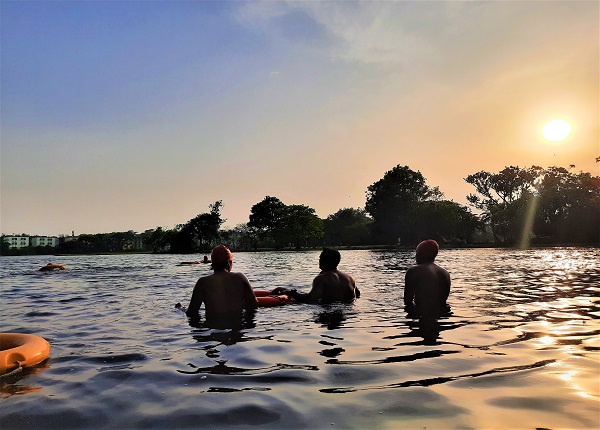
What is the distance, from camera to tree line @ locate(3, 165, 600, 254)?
63938mm

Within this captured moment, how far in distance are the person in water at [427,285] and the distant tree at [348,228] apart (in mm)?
83116

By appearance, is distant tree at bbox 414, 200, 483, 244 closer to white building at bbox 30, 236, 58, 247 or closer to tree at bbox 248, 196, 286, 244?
tree at bbox 248, 196, 286, 244

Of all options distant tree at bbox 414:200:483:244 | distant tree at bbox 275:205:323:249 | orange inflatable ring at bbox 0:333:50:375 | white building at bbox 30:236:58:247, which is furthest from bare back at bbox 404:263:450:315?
white building at bbox 30:236:58:247

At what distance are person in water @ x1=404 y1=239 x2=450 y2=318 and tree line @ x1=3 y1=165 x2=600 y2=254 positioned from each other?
60.9 meters

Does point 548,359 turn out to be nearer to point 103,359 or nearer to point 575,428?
point 575,428

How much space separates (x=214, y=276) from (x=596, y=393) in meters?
5.62

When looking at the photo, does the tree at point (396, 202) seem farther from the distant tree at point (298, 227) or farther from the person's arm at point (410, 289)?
the person's arm at point (410, 289)

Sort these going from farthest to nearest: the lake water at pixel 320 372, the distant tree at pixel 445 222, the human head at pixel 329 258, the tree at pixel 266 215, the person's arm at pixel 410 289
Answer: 1. the tree at pixel 266 215
2. the distant tree at pixel 445 222
3. the human head at pixel 329 258
4. the person's arm at pixel 410 289
5. the lake water at pixel 320 372

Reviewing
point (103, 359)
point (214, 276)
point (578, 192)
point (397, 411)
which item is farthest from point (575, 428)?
point (578, 192)

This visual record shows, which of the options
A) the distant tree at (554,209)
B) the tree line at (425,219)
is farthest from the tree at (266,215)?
the distant tree at (554,209)

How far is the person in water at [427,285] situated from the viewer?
8633 millimetres

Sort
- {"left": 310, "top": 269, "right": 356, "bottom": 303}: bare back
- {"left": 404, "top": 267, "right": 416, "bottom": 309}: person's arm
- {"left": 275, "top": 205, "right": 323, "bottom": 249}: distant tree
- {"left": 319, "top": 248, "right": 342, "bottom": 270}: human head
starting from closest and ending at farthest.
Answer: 1. {"left": 404, "top": 267, "right": 416, "bottom": 309}: person's arm
2. {"left": 319, "top": 248, "right": 342, "bottom": 270}: human head
3. {"left": 310, "top": 269, "right": 356, "bottom": 303}: bare back
4. {"left": 275, "top": 205, "right": 323, "bottom": 249}: distant tree

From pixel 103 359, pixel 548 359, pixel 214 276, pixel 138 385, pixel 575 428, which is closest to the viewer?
pixel 575 428

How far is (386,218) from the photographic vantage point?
86562mm
